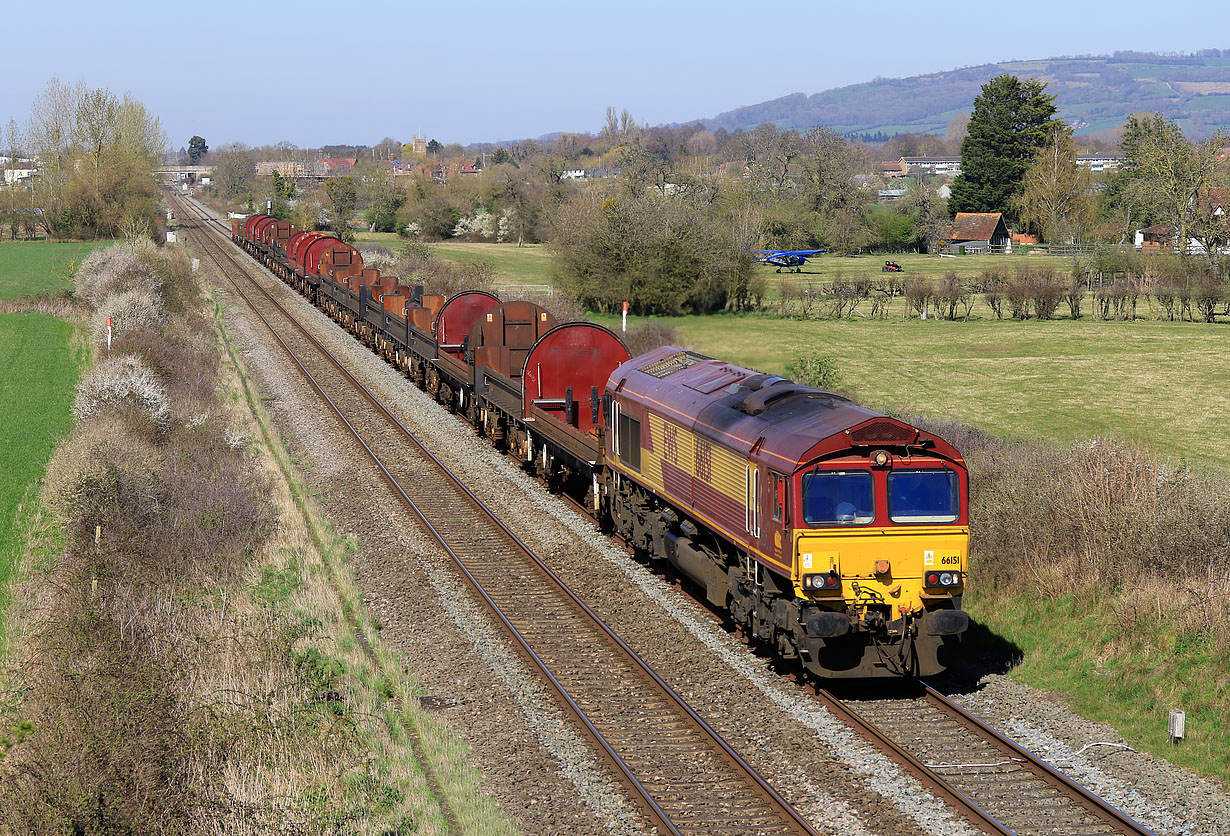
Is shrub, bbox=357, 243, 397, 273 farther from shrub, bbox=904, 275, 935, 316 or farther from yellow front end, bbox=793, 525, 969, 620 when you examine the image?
yellow front end, bbox=793, 525, 969, 620

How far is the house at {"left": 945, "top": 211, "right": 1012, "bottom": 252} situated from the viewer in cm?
10531

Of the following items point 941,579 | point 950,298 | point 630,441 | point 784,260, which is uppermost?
point 784,260

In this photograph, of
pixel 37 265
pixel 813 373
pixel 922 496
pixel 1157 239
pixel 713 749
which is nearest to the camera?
pixel 713 749

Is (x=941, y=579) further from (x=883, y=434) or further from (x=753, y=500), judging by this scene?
(x=753, y=500)

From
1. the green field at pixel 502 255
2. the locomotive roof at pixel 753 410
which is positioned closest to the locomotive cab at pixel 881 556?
the locomotive roof at pixel 753 410

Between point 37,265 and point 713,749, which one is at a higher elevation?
point 37,265

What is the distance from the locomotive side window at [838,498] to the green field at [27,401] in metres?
11.4

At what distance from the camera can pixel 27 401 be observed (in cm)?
3128

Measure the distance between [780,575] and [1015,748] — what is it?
3226 millimetres

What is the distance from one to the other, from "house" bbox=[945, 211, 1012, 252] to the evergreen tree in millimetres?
3327

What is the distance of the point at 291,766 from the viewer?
11273mm

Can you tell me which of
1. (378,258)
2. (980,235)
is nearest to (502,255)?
(378,258)

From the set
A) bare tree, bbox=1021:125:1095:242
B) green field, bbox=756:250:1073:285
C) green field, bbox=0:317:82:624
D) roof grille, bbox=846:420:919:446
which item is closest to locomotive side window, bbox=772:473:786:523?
roof grille, bbox=846:420:919:446

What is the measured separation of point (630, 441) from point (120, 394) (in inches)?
553
